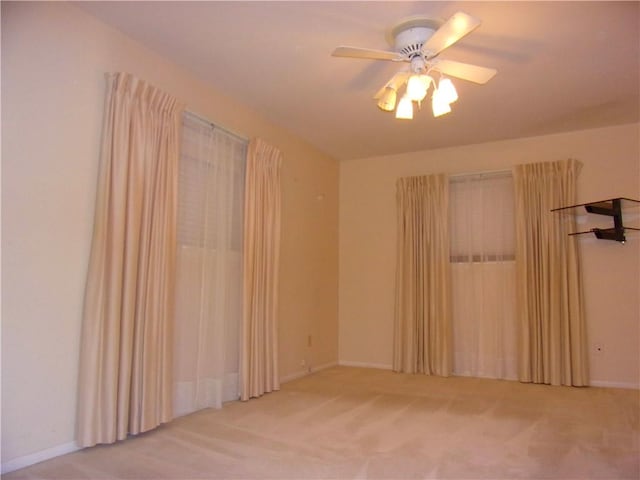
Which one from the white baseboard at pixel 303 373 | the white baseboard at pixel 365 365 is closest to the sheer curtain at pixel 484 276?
the white baseboard at pixel 365 365

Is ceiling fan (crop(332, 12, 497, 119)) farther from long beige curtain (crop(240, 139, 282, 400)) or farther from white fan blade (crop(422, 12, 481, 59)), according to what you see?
long beige curtain (crop(240, 139, 282, 400))

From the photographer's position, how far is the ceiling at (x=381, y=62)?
2.64 metres

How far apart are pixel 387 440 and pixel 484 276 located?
271 centimetres

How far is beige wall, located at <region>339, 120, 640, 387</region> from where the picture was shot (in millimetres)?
4309

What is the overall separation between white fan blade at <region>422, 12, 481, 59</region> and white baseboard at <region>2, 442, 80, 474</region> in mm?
2989

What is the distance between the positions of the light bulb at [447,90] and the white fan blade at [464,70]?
3.0 inches

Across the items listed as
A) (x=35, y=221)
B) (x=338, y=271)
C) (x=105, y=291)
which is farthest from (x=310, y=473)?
(x=338, y=271)

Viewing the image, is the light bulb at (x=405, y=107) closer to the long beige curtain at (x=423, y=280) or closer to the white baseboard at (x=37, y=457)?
the long beige curtain at (x=423, y=280)

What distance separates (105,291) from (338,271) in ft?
11.4

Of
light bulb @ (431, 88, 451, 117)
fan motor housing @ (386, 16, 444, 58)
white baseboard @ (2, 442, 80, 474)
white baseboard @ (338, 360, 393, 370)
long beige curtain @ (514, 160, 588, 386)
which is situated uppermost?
fan motor housing @ (386, 16, 444, 58)

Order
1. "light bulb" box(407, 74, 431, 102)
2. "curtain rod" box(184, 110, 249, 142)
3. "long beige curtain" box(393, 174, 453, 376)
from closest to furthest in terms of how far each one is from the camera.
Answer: "light bulb" box(407, 74, 431, 102) < "curtain rod" box(184, 110, 249, 142) < "long beige curtain" box(393, 174, 453, 376)

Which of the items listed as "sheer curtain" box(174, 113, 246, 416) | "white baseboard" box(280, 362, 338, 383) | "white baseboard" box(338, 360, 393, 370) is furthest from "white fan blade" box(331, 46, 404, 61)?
"white baseboard" box(338, 360, 393, 370)

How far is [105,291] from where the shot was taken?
8.42 feet

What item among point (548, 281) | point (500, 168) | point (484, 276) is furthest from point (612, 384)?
point (500, 168)
